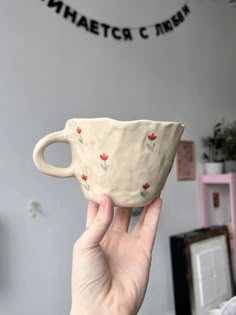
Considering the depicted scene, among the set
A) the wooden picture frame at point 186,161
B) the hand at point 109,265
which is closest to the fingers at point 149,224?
the hand at point 109,265

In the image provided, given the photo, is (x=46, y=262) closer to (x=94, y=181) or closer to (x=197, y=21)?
(x=94, y=181)

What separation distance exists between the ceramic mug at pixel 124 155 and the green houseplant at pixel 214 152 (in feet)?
4.09

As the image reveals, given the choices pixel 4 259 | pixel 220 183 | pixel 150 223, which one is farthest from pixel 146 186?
pixel 220 183

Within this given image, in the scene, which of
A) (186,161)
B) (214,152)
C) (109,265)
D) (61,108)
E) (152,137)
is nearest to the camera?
(152,137)

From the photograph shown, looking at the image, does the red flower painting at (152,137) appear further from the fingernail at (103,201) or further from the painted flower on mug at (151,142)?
the fingernail at (103,201)

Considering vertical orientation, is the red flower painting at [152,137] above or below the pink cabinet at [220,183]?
above

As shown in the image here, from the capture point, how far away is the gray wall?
40.9 inches

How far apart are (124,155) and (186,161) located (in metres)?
1.20

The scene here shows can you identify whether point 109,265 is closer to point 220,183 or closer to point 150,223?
point 150,223

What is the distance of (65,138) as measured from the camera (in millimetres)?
537

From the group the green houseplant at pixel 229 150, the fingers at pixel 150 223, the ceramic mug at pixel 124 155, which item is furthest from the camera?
the green houseplant at pixel 229 150

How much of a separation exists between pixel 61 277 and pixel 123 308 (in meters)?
0.63

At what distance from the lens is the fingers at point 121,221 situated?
656 millimetres

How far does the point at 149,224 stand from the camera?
0.61m
